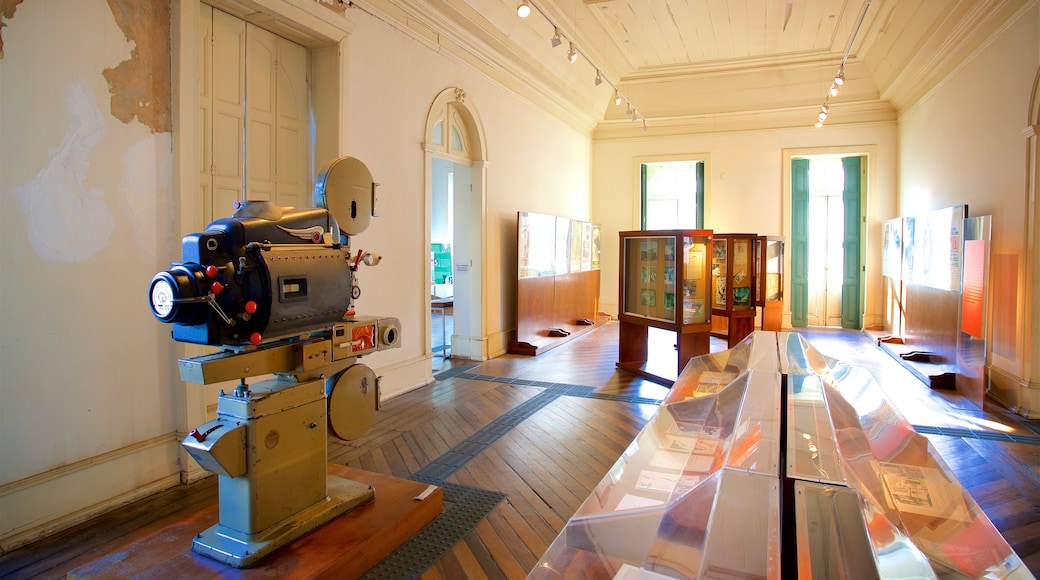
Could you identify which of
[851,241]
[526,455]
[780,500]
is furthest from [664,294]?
[851,241]

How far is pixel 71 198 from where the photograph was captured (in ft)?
10.3

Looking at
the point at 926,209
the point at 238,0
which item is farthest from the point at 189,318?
the point at 926,209

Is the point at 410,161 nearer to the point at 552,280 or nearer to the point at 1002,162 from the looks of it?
the point at 552,280

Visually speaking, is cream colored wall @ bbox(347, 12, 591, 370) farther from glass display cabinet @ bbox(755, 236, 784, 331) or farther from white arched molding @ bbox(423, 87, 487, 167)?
glass display cabinet @ bbox(755, 236, 784, 331)

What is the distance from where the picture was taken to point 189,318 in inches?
87.4

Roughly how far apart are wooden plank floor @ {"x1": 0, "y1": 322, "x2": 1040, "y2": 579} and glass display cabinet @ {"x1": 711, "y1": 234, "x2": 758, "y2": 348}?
1.70 meters


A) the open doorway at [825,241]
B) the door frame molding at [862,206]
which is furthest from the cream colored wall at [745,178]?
the open doorway at [825,241]

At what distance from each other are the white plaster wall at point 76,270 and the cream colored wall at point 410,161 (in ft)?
6.44

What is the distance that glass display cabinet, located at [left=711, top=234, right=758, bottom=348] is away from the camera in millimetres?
7602

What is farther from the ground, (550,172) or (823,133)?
(823,133)

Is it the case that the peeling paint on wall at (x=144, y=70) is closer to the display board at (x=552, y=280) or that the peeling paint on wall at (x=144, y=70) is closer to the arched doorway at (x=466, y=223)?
the arched doorway at (x=466, y=223)

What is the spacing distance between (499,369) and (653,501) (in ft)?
17.8

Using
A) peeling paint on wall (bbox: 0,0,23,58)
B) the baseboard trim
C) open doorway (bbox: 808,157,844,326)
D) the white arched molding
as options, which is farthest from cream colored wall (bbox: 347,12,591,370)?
open doorway (bbox: 808,157,844,326)

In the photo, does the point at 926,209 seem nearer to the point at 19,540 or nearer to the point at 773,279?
the point at 773,279
